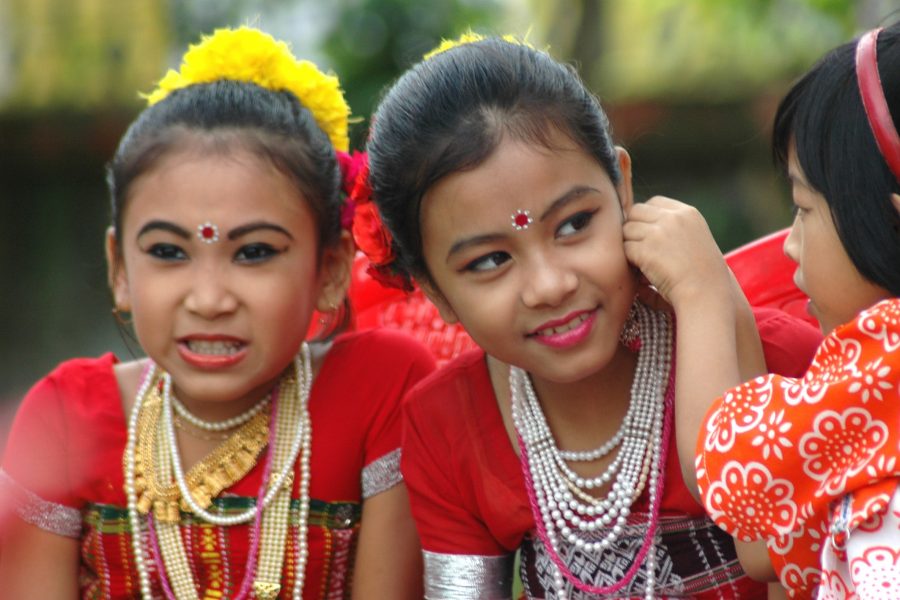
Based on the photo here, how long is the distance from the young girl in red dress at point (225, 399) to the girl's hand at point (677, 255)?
76cm

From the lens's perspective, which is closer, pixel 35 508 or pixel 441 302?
pixel 441 302

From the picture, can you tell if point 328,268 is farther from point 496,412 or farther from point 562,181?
point 562,181

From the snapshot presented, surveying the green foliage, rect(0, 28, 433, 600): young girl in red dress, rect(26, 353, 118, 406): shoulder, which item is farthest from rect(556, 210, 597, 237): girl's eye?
the green foliage

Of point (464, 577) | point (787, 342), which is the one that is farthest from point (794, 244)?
point (464, 577)

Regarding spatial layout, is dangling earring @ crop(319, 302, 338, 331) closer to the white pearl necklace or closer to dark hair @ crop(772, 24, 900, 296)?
the white pearl necklace

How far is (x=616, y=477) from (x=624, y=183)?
22.0 inches

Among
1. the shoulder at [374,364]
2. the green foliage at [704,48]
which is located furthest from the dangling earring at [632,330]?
the green foliage at [704,48]

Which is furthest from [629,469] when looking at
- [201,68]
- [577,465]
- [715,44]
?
[715,44]

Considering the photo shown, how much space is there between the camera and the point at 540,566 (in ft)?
7.99

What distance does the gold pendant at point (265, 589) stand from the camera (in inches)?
102

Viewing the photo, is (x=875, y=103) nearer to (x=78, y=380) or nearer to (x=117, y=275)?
(x=117, y=275)

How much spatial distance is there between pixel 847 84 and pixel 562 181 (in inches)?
19.8

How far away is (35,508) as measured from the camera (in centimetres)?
267

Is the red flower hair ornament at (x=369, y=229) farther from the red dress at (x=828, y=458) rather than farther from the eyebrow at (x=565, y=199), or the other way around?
the red dress at (x=828, y=458)
